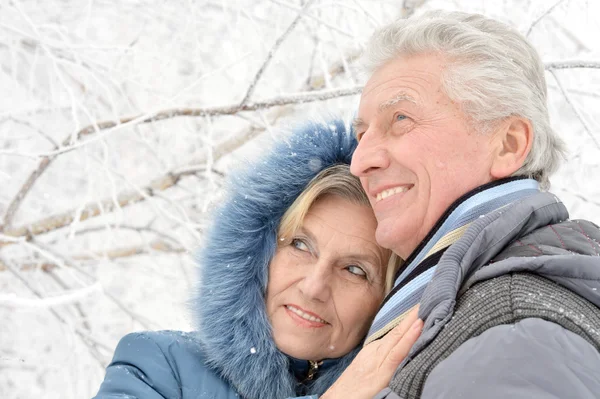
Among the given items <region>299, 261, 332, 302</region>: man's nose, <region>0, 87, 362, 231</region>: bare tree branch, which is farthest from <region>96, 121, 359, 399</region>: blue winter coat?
<region>0, 87, 362, 231</region>: bare tree branch

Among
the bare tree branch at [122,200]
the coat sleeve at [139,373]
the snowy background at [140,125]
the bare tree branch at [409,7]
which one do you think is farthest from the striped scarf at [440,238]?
the bare tree branch at [409,7]

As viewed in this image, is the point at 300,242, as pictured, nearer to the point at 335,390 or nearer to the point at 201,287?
the point at 201,287

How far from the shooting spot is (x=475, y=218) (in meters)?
1.71

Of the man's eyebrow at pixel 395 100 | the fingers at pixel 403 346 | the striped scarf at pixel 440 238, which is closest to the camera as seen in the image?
the fingers at pixel 403 346

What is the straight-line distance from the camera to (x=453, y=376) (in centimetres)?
117

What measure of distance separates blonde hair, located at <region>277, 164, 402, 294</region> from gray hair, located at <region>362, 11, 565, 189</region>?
509 mm

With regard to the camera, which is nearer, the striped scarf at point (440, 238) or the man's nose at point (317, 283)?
the striped scarf at point (440, 238)

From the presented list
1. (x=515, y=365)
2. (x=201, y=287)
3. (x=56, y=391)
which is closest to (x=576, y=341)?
(x=515, y=365)

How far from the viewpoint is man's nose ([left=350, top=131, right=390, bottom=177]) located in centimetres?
199

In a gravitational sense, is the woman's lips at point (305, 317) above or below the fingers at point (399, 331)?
below

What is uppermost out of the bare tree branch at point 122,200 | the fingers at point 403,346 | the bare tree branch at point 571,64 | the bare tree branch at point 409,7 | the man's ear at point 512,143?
the bare tree branch at point 409,7

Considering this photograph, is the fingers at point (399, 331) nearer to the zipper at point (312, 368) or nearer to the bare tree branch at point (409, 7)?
the zipper at point (312, 368)

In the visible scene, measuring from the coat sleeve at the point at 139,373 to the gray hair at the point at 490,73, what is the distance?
126 centimetres

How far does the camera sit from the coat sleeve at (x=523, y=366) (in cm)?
106
